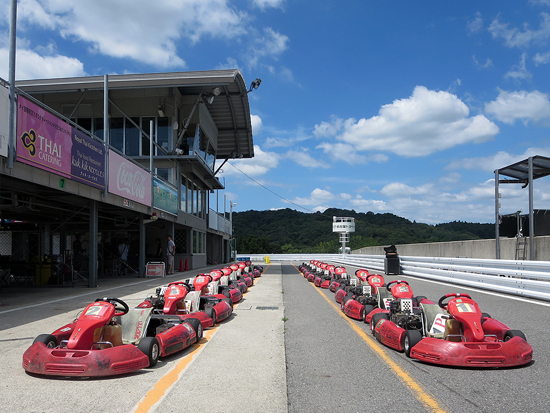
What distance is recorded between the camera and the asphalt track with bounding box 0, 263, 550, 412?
3871mm

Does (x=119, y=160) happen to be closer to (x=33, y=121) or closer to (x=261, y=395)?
(x=33, y=121)

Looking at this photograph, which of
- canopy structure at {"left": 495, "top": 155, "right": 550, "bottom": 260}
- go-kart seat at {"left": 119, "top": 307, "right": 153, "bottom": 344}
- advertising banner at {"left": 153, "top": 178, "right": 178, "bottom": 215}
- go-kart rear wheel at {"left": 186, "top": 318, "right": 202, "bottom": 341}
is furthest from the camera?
advertising banner at {"left": 153, "top": 178, "right": 178, "bottom": 215}

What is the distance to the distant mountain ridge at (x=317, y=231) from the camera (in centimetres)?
5909

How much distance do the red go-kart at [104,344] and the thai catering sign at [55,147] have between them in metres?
Result: 5.97

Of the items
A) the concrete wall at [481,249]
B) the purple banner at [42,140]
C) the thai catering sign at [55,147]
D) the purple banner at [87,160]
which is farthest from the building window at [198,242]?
the purple banner at [42,140]

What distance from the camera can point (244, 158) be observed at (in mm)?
41750

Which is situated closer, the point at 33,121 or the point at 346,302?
the point at 346,302

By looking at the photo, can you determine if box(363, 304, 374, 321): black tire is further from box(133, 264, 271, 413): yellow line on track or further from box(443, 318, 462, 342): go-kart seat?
box(133, 264, 271, 413): yellow line on track

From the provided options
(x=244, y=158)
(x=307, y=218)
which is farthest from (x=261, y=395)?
(x=307, y=218)

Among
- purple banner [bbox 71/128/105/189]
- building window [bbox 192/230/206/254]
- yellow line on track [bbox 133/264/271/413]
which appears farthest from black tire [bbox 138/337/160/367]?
building window [bbox 192/230/206/254]

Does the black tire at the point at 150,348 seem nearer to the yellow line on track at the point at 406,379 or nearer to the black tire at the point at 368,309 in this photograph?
the yellow line on track at the point at 406,379

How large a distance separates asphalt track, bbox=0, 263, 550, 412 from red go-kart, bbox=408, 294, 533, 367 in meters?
0.12

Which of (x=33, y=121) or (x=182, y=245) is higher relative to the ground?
(x=33, y=121)

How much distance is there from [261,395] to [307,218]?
86910mm
